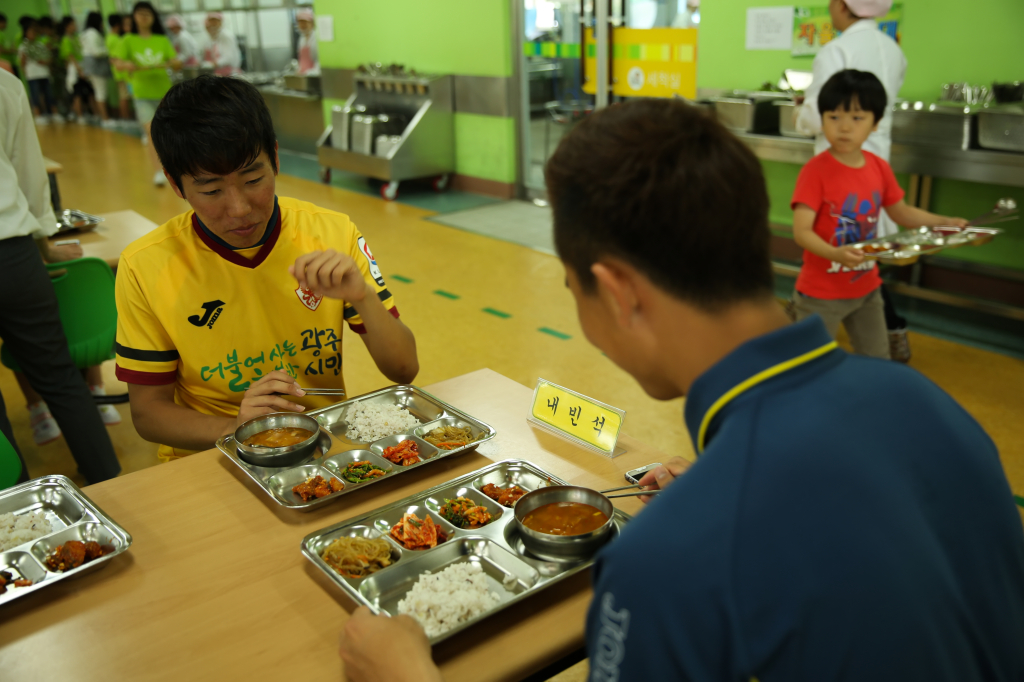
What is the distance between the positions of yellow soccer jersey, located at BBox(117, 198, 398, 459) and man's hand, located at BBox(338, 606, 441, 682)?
0.88 meters

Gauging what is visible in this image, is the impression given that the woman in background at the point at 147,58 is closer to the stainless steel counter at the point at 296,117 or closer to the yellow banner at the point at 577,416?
the stainless steel counter at the point at 296,117

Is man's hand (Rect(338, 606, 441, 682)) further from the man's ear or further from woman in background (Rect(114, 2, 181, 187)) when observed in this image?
woman in background (Rect(114, 2, 181, 187))

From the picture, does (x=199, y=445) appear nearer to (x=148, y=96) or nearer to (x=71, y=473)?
(x=71, y=473)

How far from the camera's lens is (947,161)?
3752mm

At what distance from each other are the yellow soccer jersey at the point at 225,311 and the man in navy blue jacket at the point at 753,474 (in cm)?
105

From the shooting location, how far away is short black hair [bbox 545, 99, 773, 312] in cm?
74

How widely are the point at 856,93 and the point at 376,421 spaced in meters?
2.09

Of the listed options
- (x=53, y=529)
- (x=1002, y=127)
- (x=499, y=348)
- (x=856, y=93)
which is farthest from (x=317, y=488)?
(x=1002, y=127)

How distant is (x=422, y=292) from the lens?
468cm

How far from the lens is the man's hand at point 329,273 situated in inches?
59.1

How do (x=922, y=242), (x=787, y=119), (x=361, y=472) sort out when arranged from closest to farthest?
(x=361, y=472) → (x=922, y=242) → (x=787, y=119)

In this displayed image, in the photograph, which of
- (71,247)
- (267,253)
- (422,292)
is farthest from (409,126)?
(267,253)

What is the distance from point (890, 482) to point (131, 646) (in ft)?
3.04

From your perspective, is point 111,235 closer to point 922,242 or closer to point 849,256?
point 849,256
